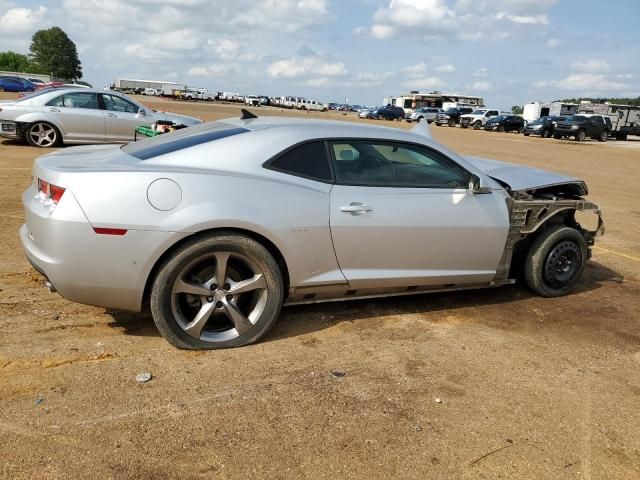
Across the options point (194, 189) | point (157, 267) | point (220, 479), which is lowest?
point (220, 479)

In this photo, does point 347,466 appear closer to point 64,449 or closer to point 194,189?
point 64,449

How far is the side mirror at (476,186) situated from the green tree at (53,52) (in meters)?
153

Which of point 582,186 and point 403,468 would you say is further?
point 582,186

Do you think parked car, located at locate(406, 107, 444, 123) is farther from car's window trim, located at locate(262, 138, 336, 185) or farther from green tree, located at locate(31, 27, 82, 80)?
green tree, located at locate(31, 27, 82, 80)

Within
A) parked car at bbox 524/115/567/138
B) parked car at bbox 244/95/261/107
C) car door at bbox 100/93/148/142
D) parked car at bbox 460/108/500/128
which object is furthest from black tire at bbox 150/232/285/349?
parked car at bbox 244/95/261/107

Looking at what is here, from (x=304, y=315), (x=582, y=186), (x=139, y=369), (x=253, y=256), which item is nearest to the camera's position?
(x=139, y=369)

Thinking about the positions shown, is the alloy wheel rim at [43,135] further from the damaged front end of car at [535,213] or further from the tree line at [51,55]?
the tree line at [51,55]

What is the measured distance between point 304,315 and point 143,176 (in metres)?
1.68

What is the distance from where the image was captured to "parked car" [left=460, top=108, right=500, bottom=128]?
45031 mm

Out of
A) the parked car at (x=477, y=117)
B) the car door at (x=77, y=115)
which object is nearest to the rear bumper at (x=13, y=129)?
the car door at (x=77, y=115)

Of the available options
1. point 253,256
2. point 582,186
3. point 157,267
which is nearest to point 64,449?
point 157,267

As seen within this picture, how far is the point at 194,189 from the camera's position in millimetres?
3375

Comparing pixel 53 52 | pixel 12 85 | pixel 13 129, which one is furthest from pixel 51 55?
pixel 13 129

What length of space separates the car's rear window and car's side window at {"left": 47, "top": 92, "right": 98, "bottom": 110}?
9463mm
